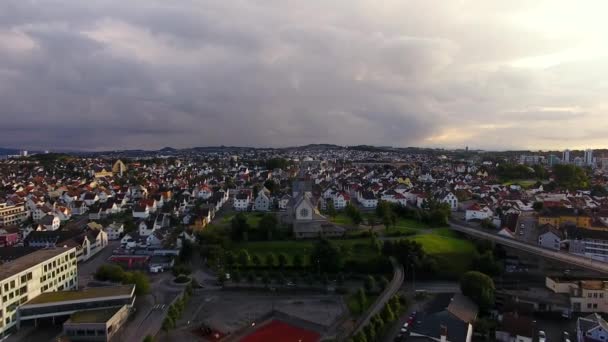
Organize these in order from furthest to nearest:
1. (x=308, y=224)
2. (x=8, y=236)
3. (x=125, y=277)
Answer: (x=8, y=236) < (x=308, y=224) < (x=125, y=277)

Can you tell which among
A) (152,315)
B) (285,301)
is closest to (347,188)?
(285,301)

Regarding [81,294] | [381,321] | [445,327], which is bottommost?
[81,294]

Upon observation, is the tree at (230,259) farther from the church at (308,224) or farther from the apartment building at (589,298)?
the apartment building at (589,298)

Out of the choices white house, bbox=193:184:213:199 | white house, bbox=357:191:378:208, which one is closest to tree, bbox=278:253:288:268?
white house, bbox=357:191:378:208

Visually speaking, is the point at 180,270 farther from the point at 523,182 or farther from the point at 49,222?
the point at 523,182

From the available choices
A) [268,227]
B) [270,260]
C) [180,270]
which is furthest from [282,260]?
[180,270]

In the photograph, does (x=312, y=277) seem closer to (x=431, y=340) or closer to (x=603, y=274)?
(x=431, y=340)

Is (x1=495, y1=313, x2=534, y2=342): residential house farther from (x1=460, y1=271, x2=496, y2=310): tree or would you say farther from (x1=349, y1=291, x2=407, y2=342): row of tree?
(x1=349, y1=291, x2=407, y2=342): row of tree
